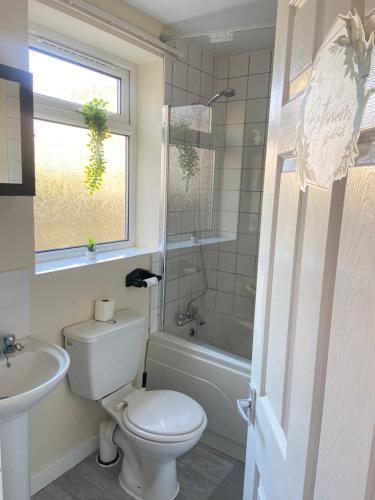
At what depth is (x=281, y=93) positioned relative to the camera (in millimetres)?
922

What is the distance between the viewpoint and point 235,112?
2.77 m

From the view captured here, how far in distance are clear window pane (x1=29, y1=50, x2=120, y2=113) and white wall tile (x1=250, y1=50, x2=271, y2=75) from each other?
1.00 metres

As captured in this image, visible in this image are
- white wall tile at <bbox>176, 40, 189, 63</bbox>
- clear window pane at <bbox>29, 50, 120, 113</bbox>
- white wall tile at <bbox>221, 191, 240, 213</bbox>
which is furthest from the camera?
white wall tile at <bbox>221, 191, 240, 213</bbox>

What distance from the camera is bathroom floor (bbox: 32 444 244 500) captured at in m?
1.89

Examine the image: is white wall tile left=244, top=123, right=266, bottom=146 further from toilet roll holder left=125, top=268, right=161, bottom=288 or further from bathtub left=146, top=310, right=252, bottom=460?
bathtub left=146, top=310, right=252, bottom=460

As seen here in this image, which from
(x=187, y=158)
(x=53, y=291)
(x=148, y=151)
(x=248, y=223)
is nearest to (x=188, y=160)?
(x=187, y=158)

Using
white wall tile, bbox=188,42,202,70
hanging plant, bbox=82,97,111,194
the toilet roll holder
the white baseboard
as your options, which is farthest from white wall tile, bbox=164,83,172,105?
the white baseboard

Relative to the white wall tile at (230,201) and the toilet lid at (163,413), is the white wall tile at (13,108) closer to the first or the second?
the toilet lid at (163,413)

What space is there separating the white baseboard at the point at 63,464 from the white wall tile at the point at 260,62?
2.67 metres

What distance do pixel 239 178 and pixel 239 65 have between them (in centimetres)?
82

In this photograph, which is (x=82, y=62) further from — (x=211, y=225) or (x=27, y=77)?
(x=211, y=225)

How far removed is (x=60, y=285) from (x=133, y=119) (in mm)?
1266

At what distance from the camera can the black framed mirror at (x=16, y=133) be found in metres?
1.44

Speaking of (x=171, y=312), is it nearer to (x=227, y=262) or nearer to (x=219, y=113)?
(x=227, y=262)
